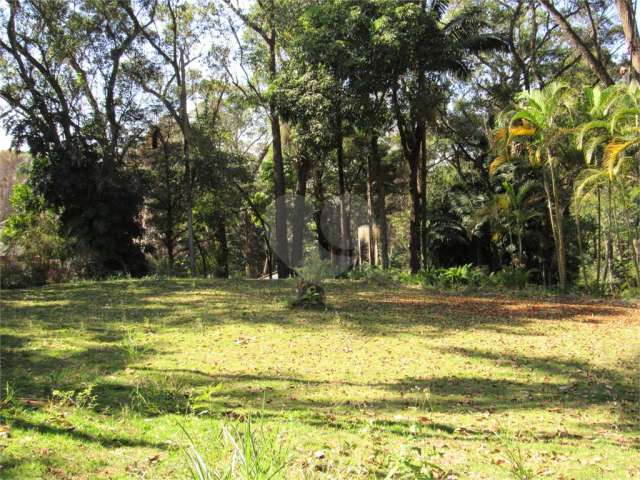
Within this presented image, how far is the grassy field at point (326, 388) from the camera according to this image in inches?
147

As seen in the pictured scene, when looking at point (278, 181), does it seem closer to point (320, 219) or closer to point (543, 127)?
point (320, 219)

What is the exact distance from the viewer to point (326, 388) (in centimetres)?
557

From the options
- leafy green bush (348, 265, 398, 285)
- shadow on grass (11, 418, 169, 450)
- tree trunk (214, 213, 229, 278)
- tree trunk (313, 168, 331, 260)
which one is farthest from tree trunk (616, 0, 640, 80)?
tree trunk (214, 213, 229, 278)

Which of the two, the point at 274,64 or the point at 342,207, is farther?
the point at 342,207

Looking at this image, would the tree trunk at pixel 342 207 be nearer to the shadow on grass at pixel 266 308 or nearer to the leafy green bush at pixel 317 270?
the leafy green bush at pixel 317 270

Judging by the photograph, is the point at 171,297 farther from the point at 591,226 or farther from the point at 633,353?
the point at 591,226

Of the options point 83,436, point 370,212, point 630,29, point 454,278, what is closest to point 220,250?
point 370,212

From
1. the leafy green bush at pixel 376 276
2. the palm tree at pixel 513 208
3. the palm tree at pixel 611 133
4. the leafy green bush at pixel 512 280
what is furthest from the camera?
the palm tree at pixel 513 208

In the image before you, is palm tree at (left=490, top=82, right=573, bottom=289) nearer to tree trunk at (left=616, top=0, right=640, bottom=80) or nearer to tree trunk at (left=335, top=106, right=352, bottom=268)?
tree trunk at (left=616, top=0, right=640, bottom=80)

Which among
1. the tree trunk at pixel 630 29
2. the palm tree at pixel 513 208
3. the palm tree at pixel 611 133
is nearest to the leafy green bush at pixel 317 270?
the palm tree at pixel 513 208

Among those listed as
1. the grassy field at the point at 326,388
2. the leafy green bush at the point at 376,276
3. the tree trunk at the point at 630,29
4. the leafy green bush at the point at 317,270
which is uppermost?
the tree trunk at the point at 630,29

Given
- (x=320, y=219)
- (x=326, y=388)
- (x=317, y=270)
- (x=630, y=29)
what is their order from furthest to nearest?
(x=320, y=219)
(x=317, y=270)
(x=630, y=29)
(x=326, y=388)

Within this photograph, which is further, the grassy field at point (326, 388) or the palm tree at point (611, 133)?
the palm tree at point (611, 133)

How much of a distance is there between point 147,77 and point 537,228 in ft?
52.0
